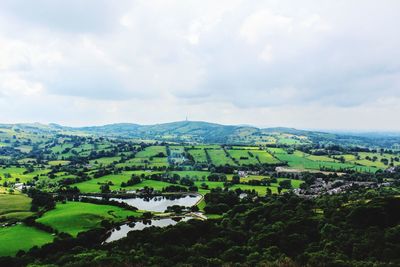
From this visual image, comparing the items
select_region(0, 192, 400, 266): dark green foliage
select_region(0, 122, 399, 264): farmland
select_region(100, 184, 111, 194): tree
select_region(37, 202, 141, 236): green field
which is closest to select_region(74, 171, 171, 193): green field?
select_region(0, 122, 399, 264): farmland

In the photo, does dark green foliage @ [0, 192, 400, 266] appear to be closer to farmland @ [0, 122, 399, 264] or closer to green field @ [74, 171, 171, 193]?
farmland @ [0, 122, 399, 264]

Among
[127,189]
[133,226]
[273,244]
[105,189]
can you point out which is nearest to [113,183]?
[127,189]

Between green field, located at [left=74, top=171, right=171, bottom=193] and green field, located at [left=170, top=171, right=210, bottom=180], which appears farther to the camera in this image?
green field, located at [left=170, top=171, right=210, bottom=180]

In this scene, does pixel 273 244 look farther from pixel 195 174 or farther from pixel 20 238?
pixel 195 174

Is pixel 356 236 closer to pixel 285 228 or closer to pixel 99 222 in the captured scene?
pixel 285 228

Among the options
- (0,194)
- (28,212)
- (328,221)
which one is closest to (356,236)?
(328,221)
